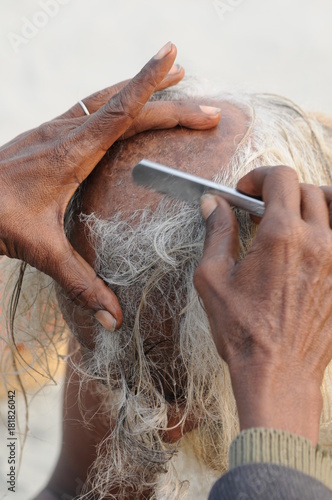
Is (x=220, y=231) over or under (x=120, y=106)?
under

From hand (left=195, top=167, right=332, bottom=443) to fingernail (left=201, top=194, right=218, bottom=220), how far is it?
167 millimetres

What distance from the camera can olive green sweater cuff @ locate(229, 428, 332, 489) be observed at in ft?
2.79

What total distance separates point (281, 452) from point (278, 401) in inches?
3.0

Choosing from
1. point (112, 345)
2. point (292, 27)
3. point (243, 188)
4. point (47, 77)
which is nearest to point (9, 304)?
point (112, 345)

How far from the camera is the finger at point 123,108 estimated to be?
3.93 feet

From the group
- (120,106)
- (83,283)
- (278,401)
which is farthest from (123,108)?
(278,401)

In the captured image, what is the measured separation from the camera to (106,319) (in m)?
1.29

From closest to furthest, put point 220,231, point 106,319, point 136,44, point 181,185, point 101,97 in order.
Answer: point 220,231 < point 181,185 < point 106,319 < point 101,97 < point 136,44

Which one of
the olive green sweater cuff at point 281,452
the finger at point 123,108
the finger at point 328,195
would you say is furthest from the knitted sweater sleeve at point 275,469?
the finger at point 123,108

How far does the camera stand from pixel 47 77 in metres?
4.02

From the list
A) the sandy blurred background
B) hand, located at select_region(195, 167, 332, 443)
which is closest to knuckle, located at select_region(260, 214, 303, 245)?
hand, located at select_region(195, 167, 332, 443)

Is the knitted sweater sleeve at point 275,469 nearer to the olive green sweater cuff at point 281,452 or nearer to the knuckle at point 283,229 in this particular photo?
the olive green sweater cuff at point 281,452

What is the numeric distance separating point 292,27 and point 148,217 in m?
3.19

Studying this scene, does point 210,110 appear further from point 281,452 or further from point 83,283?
point 281,452
